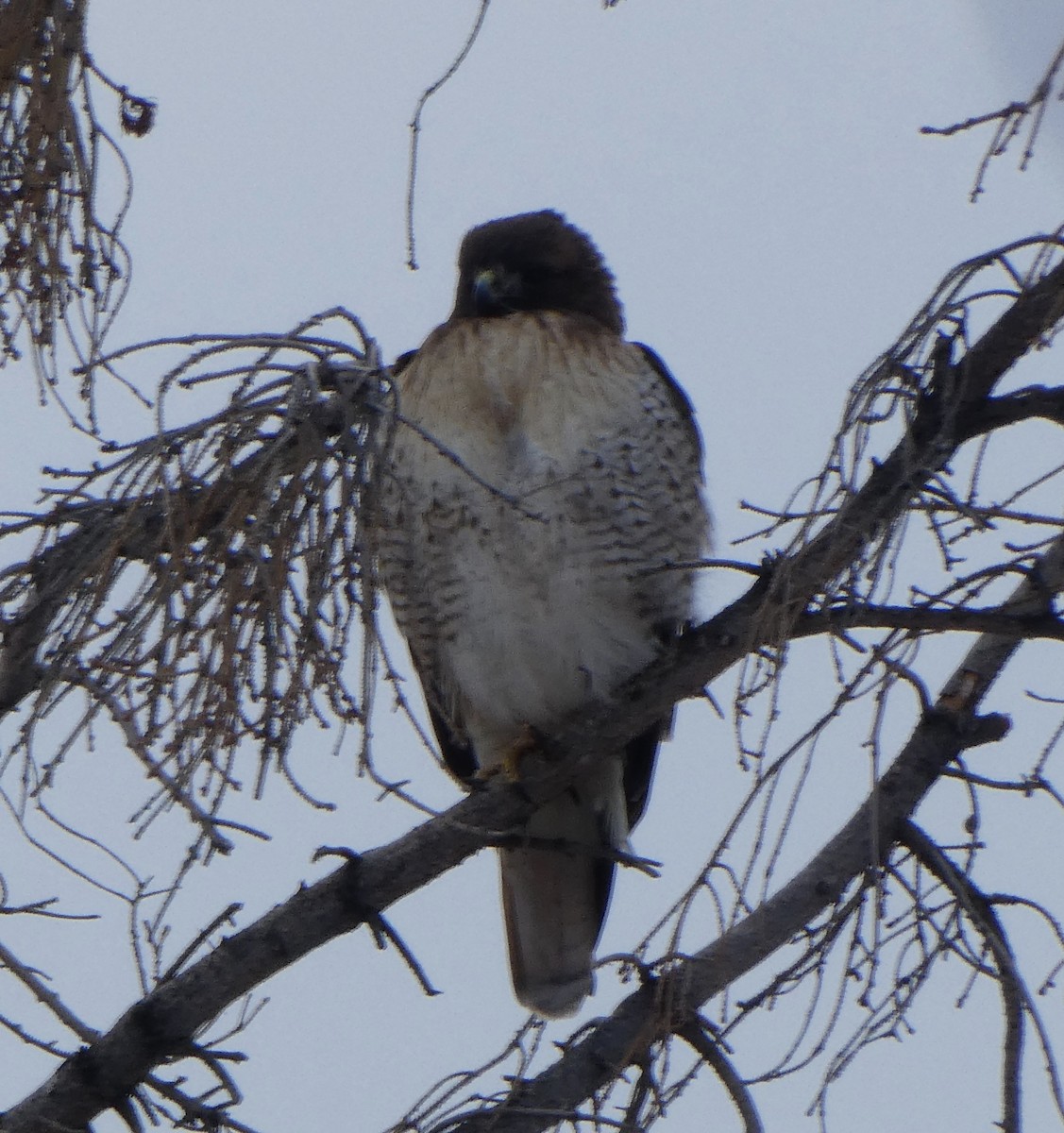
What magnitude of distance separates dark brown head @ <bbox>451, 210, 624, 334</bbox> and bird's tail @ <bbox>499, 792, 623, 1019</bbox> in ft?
4.54

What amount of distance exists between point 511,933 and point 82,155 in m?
2.65

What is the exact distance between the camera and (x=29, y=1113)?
2.72 m

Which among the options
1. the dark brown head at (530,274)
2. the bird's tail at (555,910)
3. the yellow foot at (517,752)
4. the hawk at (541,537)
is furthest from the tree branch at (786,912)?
the dark brown head at (530,274)

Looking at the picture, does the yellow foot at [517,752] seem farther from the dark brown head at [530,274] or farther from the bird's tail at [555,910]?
the dark brown head at [530,274]

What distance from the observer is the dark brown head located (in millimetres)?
4469

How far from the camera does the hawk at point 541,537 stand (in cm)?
382

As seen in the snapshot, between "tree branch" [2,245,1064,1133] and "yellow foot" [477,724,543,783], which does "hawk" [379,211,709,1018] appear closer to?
"yellow foot" [477,724,543,783]

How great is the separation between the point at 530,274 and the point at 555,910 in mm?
1808

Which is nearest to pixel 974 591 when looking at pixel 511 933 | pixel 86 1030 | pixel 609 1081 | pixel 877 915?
pixel 877 915

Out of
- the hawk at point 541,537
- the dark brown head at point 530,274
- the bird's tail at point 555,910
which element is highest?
the dark brown head at point 530,274

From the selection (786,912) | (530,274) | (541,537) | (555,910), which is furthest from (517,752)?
(530,274)

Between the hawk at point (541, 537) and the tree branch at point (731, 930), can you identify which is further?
the hawk at point (541, 537)

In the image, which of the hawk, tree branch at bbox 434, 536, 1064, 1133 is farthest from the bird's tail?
tree branch at bbox 434, 536, 1064, 1133

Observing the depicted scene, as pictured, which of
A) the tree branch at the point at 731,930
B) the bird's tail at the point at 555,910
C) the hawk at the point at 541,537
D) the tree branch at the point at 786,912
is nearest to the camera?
the tree branch at the point at 731,930
